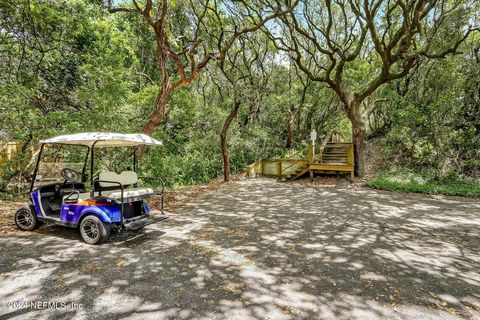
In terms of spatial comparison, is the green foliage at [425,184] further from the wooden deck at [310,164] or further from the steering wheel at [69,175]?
the steering wheel at [69,175]

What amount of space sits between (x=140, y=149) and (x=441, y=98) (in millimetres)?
11579

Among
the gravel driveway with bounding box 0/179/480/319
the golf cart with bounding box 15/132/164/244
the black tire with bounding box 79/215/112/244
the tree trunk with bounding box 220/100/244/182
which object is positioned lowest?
the gravel driveway with bounding box 0/179/480/319

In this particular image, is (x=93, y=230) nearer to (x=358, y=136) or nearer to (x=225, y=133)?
(x=225, y=133)

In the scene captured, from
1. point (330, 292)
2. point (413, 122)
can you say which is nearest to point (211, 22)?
point (413, 122)

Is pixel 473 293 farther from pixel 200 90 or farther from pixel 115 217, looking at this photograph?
pixel 200 90

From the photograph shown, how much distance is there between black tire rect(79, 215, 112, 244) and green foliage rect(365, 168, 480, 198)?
9008 millimetres

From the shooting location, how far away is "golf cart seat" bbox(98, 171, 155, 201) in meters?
4.32

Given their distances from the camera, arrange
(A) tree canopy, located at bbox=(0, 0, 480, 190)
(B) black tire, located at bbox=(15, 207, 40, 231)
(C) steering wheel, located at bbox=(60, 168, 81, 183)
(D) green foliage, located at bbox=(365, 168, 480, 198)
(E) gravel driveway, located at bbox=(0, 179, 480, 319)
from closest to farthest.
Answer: (E) gravel driveway, located at bbox=(0, 179, 480, 319), (B) black tire, located at bbox=(15, 207, 40, 231), (C) steering wheel, located at bbox=(60, 168, 81, 183), (A) tree canopy, located at bbox=(0, 0, 480, 190), (D) green foliage, located at bbox=(365, 168, 480, 198)

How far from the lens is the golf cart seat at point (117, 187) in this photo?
170 inches

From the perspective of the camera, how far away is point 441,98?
392 inches

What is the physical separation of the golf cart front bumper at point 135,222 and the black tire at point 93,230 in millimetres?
265

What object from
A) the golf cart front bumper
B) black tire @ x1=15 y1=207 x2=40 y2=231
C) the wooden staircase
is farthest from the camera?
the wooden staircase

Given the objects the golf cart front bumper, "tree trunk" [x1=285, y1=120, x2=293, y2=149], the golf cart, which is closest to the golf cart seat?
the golf cart

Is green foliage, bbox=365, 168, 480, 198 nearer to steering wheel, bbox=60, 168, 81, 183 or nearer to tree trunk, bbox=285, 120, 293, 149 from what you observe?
tree trunk, bbox=285, 120, 293, 149
